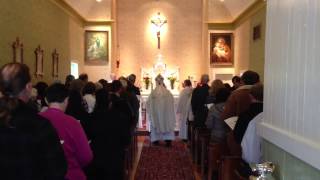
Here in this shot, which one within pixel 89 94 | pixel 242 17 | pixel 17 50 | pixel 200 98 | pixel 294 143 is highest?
pixel 242 17

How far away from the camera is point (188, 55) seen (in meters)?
16.8

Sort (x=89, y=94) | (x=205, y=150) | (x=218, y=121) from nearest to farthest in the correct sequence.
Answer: (x=218, y=121) → (x=89, y=94) → (x=205, y=150)

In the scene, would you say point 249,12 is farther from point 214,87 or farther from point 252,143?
point 252,143

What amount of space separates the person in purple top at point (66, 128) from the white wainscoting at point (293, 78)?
1.52 metres

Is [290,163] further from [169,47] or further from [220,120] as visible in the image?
[169,47]

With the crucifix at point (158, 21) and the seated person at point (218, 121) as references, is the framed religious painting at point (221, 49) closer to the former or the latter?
the crucifix at point (158, 21)

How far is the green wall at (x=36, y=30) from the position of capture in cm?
823

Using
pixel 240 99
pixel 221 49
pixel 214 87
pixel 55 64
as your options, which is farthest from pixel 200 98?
pixel 221 49

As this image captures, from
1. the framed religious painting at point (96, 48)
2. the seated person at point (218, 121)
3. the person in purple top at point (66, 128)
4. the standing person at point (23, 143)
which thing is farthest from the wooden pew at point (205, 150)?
the framed religious painting at point (96, 48)

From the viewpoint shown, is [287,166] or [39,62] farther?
[39,62]

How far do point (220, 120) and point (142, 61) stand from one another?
10.5 m

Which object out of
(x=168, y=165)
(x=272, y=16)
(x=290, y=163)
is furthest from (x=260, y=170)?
(x=168, y=165)

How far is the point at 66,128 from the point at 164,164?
230 inches

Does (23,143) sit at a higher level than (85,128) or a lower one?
higher
